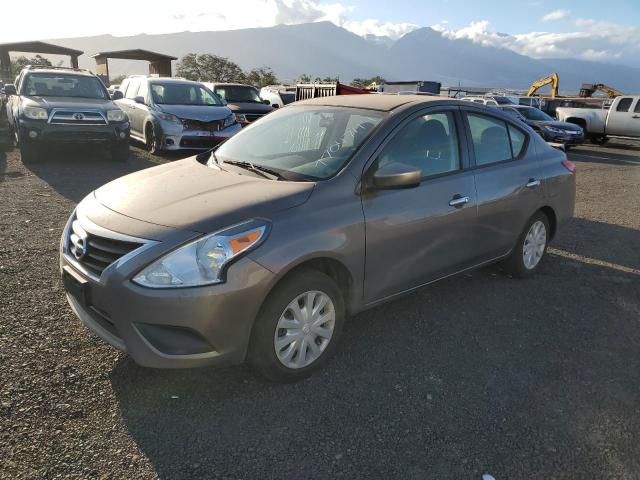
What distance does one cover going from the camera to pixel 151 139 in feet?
37.1

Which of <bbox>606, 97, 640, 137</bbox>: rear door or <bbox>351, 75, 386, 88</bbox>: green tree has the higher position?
<bbox>351, 75, 386, 88</bbox>: green tree

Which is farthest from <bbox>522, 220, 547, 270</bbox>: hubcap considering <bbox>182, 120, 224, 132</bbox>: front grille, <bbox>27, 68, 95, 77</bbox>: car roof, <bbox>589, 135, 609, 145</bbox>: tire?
<bbox>589, 135, 609, 145</bbox>: tire

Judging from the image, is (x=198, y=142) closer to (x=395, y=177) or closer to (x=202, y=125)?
(x=202, y=125)

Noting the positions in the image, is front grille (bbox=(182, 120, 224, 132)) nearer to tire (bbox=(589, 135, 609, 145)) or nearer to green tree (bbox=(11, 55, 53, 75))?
tire (bbox=(589, 135, 609, 145))

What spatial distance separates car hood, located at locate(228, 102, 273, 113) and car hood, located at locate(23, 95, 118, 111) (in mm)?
5351

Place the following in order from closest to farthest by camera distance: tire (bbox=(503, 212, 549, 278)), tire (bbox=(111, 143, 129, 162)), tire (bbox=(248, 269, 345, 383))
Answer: tire (bbox=(248, 269, 345, 383)), tire (bbox=(503, 212, 549, 278)), tire (bbox=(111, 143, 129, 162))

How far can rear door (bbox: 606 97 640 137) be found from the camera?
18.4 meters

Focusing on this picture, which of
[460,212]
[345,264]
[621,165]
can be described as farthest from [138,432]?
[621,165]

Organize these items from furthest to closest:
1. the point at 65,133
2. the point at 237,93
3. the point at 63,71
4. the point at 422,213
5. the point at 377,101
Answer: the point at 237,93 → the point at 63,71 → the point at 65,133 → the point at 377,101 → the point at 422,213

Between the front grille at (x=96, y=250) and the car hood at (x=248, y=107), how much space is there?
40.8ft

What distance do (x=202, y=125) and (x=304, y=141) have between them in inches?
290

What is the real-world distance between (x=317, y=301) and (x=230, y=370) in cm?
70

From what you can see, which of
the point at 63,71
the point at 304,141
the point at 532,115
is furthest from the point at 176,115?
the point at 532,115

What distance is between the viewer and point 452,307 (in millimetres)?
4219
